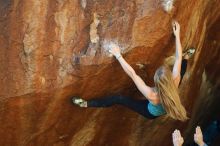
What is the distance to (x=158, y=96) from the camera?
5730 millimetres

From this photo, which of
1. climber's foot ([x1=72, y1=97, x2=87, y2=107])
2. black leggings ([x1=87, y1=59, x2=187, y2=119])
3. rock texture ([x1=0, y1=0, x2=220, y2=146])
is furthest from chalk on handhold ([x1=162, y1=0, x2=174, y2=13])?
climber's foot ([x1=72, y1=97, x2=87, y2=107])

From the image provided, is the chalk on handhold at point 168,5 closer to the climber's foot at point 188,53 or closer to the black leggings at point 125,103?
the climber's foot at point 188,53

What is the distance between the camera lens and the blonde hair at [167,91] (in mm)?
5410

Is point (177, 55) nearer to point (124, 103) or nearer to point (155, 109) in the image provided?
point (155, 109)

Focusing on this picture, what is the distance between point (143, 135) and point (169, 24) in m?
2.49

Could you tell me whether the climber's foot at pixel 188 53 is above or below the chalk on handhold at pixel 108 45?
below

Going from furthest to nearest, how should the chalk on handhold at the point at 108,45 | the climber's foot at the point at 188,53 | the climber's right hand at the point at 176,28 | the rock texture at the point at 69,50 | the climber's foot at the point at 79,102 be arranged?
the climber's foot at the point at 188,53
the climber's foot at the point at 79,102
the climber's right hand at the point at 176,28
the chalk on handhold at the point at 108,45
the rock texture at the point at 69,50

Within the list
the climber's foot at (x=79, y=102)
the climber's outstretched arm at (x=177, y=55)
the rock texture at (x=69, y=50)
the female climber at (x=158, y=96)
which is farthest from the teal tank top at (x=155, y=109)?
the climber's foot at (x=79, y=102)

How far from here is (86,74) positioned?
5953 millimetres

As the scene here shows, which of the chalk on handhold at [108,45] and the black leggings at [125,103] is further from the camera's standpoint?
the black leggings at [125,103]

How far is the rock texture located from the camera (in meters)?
5.64

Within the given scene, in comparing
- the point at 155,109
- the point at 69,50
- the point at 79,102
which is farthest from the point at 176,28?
the point at 79,102

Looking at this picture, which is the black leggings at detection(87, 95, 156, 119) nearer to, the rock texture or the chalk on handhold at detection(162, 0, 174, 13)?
the rock texture

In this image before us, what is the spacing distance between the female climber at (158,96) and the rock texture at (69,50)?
12cm
